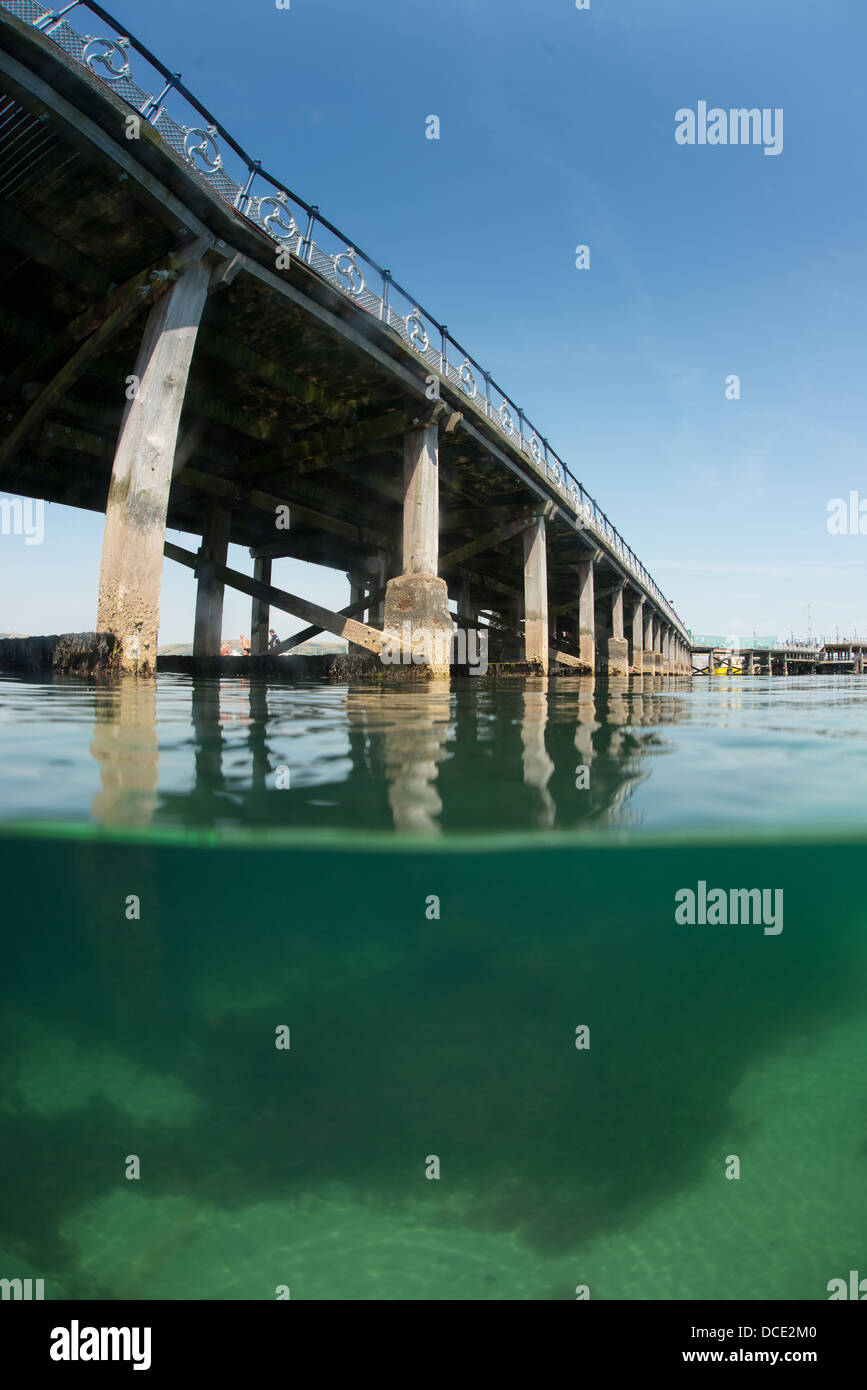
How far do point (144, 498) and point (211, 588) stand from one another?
6864 millimetres

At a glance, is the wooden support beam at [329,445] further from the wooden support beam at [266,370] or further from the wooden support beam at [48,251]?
the wooden support beam at [48,251]

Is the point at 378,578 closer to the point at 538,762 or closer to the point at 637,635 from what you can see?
the point at 538,762

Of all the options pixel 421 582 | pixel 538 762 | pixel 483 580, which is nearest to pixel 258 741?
pixel 538 762

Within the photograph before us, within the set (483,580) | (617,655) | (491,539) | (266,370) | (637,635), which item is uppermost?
(266,370)

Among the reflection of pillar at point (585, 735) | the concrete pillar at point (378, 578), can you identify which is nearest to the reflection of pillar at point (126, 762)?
the reflection of pillar at point (585, 735)

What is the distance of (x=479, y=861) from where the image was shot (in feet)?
8.82

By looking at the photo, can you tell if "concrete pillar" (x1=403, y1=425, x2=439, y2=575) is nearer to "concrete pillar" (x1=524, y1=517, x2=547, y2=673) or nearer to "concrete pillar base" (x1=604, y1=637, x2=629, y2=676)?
"concrete pillar" (x1=524, y1=517, x2=547, y2=673)

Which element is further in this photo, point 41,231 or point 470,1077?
point 41,231

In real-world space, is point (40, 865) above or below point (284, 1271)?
above

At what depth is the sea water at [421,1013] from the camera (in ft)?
8.30

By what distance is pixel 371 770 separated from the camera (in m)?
2.95

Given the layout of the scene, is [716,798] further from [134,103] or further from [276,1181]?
[134,103]
